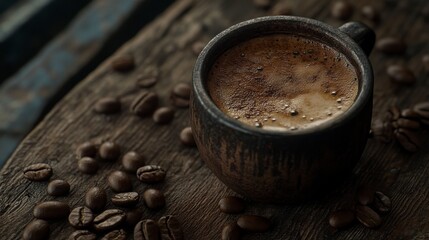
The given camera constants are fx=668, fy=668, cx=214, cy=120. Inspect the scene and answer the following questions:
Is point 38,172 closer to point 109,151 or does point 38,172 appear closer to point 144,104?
point 109,151

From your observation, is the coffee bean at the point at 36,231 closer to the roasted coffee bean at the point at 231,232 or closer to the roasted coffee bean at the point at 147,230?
the roasted coffee bean at the point at 147,230

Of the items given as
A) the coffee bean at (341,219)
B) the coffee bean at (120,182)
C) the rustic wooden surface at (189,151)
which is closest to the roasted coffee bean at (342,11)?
the rustic wooden surface at (189,151)

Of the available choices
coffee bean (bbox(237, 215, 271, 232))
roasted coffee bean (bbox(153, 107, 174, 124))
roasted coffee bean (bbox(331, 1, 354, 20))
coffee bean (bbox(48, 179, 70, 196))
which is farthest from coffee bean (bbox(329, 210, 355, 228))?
roasted coffee bean (bbox(331, 1, 354, 20))

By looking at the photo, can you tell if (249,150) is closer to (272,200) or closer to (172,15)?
(272,200)

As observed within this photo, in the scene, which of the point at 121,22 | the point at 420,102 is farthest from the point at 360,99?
the point at 121,22

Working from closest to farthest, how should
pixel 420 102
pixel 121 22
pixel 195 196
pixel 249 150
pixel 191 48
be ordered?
pixel 249 150 → pixel 195 196 → pixel 420 102 → pixel 191 48 → pixel 121 22

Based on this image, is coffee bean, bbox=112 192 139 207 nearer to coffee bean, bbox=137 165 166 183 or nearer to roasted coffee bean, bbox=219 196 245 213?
coffee bean, bbox=137 165 166 183
